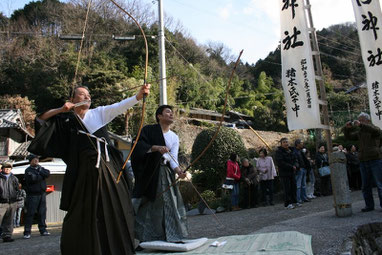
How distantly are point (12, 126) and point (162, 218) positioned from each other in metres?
18.9

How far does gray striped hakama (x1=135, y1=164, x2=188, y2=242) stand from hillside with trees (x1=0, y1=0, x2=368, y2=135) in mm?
16908

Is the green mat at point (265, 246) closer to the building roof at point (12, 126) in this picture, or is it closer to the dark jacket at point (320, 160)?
the dark jacket at point (320, 160)

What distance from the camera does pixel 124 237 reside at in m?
3.07

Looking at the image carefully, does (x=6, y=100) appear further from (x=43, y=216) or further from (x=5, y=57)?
(x=43, y=216)

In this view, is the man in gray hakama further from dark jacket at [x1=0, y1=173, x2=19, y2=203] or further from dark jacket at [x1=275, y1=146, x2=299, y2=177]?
dark jacket at [x1=0, y1=173, x2=19, y2=203]

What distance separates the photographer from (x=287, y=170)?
Answer: 8484 mm

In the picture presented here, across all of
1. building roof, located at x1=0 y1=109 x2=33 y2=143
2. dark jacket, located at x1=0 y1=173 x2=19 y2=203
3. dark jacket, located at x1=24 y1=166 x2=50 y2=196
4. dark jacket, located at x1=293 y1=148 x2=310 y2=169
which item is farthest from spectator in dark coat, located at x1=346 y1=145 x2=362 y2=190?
building roof, located at x1=0 y1=109 x2=33 y2=143

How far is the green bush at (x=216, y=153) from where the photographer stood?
1240 centimetres

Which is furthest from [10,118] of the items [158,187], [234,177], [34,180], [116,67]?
[158,187]

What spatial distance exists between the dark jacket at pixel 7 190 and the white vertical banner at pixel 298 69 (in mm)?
6299

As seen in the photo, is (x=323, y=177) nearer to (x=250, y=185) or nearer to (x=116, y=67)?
(x=250, y=185)

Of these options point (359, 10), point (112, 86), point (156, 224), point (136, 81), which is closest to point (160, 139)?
point (156, 224)

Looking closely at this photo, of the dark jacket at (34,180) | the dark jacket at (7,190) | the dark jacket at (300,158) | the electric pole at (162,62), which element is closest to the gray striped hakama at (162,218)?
the dark jacket at (34,180)

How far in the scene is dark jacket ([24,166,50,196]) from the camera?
8.02 meters
